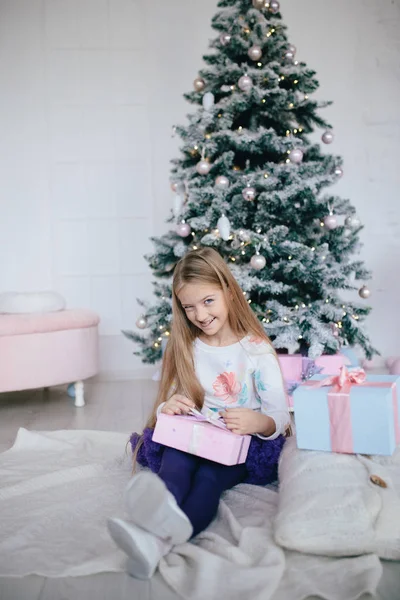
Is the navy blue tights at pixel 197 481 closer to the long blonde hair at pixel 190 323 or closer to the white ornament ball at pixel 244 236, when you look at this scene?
the long blonde hair at pixel 190 323

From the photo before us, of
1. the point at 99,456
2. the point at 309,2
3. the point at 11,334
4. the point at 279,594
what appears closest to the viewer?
the point at 279,594

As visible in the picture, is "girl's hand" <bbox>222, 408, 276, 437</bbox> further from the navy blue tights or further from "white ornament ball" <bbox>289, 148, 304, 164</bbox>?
"white ornament ball" <bbox>289, 148, 304, 164</bbox>

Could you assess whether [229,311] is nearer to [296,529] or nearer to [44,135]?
[296,529]

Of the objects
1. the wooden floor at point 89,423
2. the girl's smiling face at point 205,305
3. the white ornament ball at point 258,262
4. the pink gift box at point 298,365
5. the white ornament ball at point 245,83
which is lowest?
Result: the wooden floor at point 89,423

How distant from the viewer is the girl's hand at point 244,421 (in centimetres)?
157

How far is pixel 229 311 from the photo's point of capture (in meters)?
1.77

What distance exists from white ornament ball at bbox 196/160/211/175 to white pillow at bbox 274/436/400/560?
1.47 m

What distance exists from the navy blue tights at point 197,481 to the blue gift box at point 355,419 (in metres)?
0.23

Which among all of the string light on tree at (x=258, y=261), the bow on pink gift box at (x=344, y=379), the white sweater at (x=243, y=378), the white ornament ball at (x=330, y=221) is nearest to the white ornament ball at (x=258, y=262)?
the string light on tree at (x=258, y=261)

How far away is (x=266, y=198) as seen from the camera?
8.16 ft

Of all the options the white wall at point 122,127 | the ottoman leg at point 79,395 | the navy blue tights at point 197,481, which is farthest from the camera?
the white wall at point 122,127

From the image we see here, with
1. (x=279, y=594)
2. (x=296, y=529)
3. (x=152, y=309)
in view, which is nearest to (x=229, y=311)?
(x=296, y=529)

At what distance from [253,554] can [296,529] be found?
111 mm

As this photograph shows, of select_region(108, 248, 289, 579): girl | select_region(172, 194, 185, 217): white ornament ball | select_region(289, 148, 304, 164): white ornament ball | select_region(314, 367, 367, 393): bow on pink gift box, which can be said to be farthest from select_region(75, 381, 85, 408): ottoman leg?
select_region(314, 367, 367, 393): bow on pink gift box
